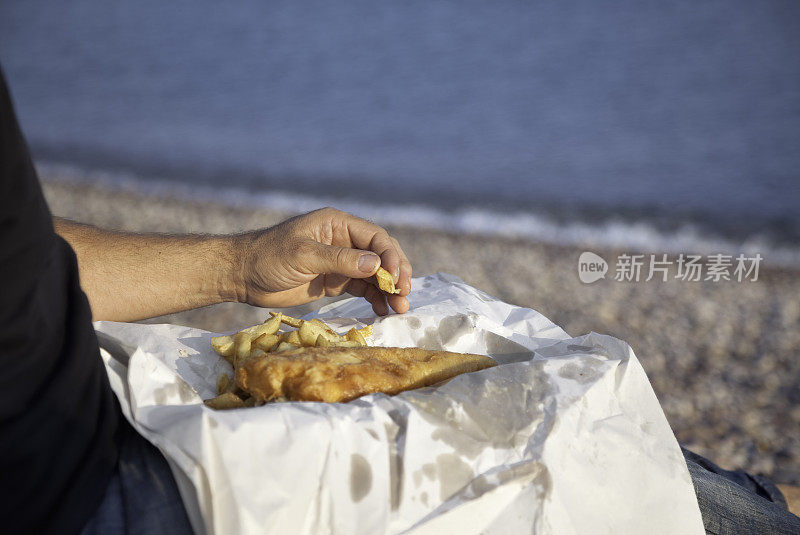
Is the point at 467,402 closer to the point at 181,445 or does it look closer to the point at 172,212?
the point at 181,445

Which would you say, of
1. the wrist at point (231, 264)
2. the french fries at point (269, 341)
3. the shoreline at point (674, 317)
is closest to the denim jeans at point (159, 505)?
the french fries at point (269, 341)

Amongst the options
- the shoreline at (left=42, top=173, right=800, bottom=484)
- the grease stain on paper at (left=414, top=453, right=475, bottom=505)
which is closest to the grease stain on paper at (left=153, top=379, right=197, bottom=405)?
the grease stain on paper at (left=414, top=453, right=475, bottom=505)

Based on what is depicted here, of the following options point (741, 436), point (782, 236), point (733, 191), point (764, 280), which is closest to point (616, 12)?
point (733, 191)

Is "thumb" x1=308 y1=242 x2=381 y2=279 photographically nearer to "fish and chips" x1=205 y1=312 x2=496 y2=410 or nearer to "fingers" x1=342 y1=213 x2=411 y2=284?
"fingers" x1=342 y1=213 x2=411 y2=284

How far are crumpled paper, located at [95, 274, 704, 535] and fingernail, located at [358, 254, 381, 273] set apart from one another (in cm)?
68

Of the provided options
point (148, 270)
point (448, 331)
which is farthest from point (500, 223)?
point (148, 270)

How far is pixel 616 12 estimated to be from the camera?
17.2 meters

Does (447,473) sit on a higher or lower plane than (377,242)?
lower

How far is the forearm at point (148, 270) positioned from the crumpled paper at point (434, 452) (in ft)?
1.32

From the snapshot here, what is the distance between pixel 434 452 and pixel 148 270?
1.51m

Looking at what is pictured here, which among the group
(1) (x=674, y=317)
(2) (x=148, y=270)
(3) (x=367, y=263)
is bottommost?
(1) (x=674, y=317)

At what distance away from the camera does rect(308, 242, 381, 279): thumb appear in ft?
7.68

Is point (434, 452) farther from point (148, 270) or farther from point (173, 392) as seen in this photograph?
point (148, 270)

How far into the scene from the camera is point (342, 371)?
5.78 ft
